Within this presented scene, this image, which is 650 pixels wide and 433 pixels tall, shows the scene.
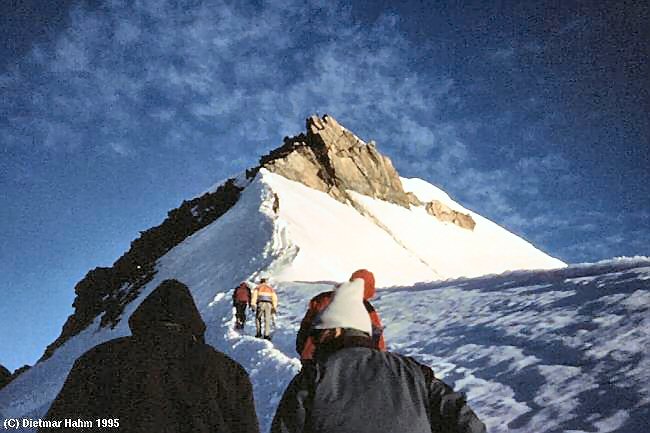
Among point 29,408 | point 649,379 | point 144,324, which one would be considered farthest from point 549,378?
point 29,408

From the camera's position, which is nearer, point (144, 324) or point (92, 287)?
point (144, 324)

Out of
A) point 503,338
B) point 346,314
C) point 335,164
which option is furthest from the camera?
point 335,164

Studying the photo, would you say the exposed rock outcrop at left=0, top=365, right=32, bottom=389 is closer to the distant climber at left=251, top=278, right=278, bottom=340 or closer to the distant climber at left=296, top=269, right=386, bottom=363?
the distant climber at left=251, top=278, right=278, bottom=340

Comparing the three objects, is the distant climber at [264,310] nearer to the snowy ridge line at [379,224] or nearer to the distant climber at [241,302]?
the distant climber at [241,302]

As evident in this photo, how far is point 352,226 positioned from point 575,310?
100ft

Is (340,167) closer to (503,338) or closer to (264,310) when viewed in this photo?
(264,310)

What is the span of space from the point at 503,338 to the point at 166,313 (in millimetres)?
6761

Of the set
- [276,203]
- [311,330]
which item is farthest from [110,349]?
[276,203]

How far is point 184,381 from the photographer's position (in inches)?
122

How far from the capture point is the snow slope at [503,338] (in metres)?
5.80

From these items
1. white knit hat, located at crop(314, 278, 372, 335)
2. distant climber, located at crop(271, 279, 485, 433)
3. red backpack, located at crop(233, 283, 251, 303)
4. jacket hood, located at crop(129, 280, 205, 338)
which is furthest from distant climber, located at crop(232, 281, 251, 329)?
distant climber, located at crop(271, 279, 485, 433)

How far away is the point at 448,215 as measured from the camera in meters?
57.4

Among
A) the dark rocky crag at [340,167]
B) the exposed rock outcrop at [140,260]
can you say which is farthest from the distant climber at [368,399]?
the dark rocky crag at [340,167]

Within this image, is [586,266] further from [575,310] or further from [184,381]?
[184,381]
